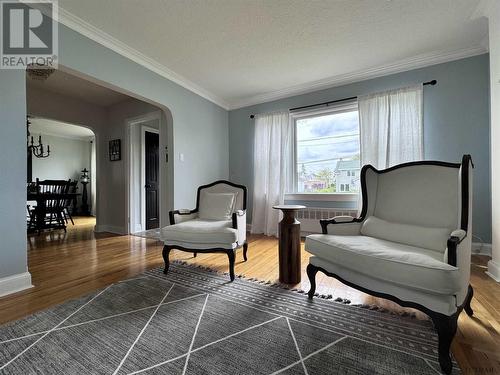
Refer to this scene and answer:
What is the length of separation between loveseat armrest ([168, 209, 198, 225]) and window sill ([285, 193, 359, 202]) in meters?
1.78

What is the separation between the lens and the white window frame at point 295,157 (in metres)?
3.46

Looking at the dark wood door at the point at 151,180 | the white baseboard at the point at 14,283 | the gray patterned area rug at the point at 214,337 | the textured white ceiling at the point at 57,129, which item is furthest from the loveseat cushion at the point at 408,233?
the textured white ceiling at the point at 57,129

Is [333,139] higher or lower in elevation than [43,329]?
higher

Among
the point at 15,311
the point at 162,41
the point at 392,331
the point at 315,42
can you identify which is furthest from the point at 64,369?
the point at 315,42

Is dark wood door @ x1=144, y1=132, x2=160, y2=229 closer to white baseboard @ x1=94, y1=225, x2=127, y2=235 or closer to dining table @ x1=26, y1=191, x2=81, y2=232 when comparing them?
white baseboard @ x1=94, y1=225, x2=127, y2=235

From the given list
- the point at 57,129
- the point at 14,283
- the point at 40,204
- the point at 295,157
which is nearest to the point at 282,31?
the point at 295,157

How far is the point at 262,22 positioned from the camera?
2297 millimetres

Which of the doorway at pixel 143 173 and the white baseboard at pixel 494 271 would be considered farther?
the doorway at pixel 143 173

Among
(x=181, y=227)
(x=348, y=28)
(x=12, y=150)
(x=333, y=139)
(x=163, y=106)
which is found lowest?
(x=181, y=227)

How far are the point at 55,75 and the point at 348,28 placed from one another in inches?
154

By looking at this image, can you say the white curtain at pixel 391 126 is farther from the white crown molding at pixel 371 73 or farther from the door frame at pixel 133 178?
the door frame at pixel 133 178

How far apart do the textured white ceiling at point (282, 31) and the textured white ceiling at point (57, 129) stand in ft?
15.3

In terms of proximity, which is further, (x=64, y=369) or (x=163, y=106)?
(x=163, y=106)

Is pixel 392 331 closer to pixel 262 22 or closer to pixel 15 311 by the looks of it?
pixel 15 311
